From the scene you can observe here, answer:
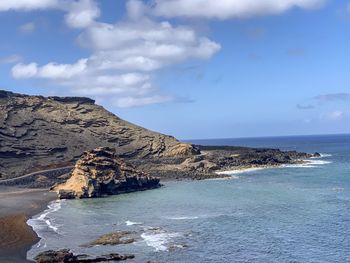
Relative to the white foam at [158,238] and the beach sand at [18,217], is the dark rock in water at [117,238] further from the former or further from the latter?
the beach sand at [18,217]

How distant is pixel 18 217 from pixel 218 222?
24085 millimetres

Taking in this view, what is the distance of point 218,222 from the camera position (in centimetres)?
5316

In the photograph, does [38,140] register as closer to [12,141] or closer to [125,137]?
[12,141]

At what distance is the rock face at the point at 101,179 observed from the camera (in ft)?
255

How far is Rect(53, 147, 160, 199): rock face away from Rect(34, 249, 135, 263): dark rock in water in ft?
123

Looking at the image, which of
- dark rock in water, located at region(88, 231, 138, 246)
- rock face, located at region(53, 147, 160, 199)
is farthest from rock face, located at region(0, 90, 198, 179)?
dark rock in water, located at region(88, 231, 138, 246)

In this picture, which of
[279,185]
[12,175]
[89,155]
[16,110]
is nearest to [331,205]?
[279,185]

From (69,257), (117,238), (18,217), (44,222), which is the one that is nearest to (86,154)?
(18,217)

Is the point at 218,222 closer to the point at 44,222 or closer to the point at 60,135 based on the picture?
the point at 44,222

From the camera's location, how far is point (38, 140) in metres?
114

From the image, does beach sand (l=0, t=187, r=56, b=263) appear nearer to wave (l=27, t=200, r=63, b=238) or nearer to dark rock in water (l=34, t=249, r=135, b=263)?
wave (l=27, t=200, r=63, b=238)

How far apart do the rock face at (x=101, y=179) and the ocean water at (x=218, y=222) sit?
3.44 metres

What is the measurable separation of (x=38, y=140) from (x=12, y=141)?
20.0 ft

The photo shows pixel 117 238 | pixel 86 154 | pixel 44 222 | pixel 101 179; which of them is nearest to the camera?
pixel 117 238
